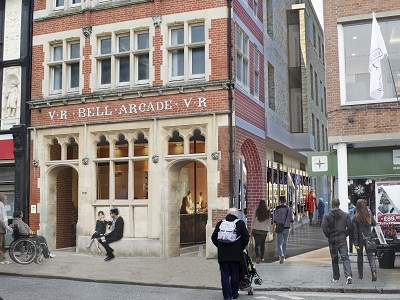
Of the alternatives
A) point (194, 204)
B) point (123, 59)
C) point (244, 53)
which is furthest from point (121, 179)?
point (244, 53)

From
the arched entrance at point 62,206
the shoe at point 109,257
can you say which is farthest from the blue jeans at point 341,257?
the arched entrance at point 62,206

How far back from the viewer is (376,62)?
1393 centimetres

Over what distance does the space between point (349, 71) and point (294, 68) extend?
11.1 meters

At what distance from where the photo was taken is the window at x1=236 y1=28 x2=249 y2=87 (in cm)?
1736

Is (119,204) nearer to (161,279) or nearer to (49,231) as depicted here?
(49,231)

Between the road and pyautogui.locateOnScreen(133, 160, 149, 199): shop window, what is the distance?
5884mm

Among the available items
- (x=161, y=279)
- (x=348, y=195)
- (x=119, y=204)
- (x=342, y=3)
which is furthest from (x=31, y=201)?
(x=342, y=3)

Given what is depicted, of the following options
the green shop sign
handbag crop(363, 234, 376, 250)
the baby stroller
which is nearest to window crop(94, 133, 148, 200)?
the green shop sign

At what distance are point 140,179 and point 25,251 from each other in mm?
4521

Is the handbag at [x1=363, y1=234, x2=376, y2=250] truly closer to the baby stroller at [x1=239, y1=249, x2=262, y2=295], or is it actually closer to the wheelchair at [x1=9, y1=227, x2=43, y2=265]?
the baby stroller at [x1=239, y1=249, x2=262, y2=295]

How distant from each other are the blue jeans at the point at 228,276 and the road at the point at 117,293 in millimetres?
536

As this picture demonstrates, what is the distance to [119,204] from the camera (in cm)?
1733

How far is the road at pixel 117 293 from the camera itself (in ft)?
32.7

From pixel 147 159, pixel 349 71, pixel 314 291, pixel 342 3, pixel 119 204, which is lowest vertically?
pixel 314 291
